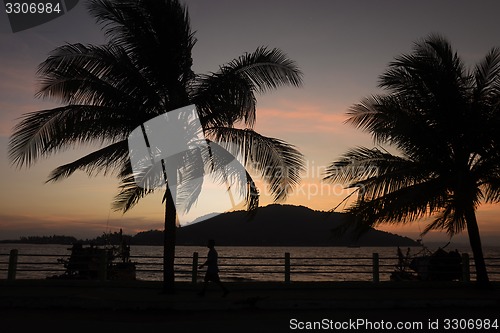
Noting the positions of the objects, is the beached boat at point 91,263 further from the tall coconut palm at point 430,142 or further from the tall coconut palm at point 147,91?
the tall coconut palm at point 430,142

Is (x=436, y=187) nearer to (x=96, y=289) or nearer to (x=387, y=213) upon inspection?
(x=387, y=213)

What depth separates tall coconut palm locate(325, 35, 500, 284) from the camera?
14773 millimetres

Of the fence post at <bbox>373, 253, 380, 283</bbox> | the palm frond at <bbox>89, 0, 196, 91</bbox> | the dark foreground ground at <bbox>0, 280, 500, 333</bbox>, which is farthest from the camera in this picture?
the fence post at <bbox>373, 253, 380, 283</bbox>

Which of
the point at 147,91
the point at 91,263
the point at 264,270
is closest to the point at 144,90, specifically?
the point at 147,91

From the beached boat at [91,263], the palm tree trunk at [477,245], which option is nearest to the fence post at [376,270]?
the palm tree trunk at [477,245]

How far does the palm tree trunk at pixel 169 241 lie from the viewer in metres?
13.6

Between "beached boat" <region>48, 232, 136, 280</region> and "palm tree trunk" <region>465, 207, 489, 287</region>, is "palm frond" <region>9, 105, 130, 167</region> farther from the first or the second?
"palm tree trunk" <region>465, 207, 489, 287</region>

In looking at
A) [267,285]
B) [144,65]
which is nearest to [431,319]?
[267,285]

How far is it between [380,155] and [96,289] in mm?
9799

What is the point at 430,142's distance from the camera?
14789 millimetres

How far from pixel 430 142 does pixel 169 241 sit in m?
8.38

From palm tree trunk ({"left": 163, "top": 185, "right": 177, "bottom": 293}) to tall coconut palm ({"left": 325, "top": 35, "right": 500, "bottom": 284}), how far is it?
5350mm

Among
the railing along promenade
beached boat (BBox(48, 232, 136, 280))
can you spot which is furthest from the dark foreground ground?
the railing along promenade

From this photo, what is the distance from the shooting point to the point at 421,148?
588 inches
